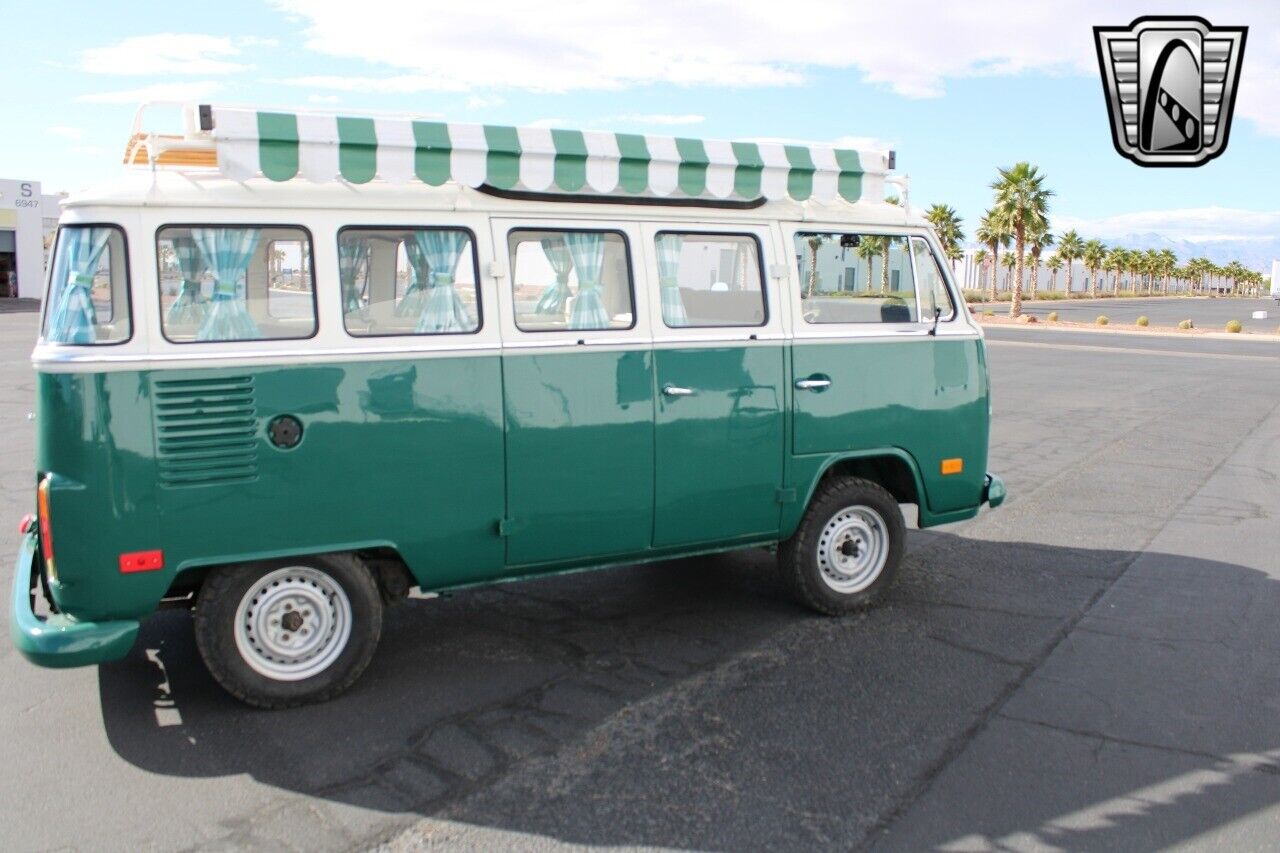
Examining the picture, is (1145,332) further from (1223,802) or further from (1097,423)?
(1223,802)

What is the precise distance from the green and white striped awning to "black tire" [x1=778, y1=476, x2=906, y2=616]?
1694mm

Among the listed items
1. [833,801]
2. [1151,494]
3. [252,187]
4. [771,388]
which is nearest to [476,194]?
[252,187]

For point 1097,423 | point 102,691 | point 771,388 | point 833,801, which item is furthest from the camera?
point 1097,423

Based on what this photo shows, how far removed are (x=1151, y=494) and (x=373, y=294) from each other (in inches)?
308

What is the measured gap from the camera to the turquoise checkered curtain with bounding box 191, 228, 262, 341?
475cm

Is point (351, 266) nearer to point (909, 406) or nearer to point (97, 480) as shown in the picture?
point (97, 480)

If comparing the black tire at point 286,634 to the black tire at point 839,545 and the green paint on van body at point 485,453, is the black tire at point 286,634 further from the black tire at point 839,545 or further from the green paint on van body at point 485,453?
the black tire at point 839,545

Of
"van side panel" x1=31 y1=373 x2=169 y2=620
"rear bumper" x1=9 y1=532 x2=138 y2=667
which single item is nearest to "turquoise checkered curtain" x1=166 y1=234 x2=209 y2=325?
"van side panel" x1=31 y1=373 x2=169 y2=620

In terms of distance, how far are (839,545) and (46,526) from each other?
4.09 m

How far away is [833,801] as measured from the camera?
4.14 m

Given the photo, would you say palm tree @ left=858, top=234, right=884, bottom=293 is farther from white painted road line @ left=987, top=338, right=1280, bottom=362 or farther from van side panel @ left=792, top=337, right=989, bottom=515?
white painted road line @ left=987, top=338, right=1280, bottom=362

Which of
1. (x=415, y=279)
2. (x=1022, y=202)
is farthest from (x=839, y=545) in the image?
(x=1022, y=202)

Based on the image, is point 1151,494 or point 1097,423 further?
point 1097,423

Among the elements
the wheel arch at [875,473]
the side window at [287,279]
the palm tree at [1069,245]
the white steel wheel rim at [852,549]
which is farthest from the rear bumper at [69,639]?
the palm tree at [1069,245]
